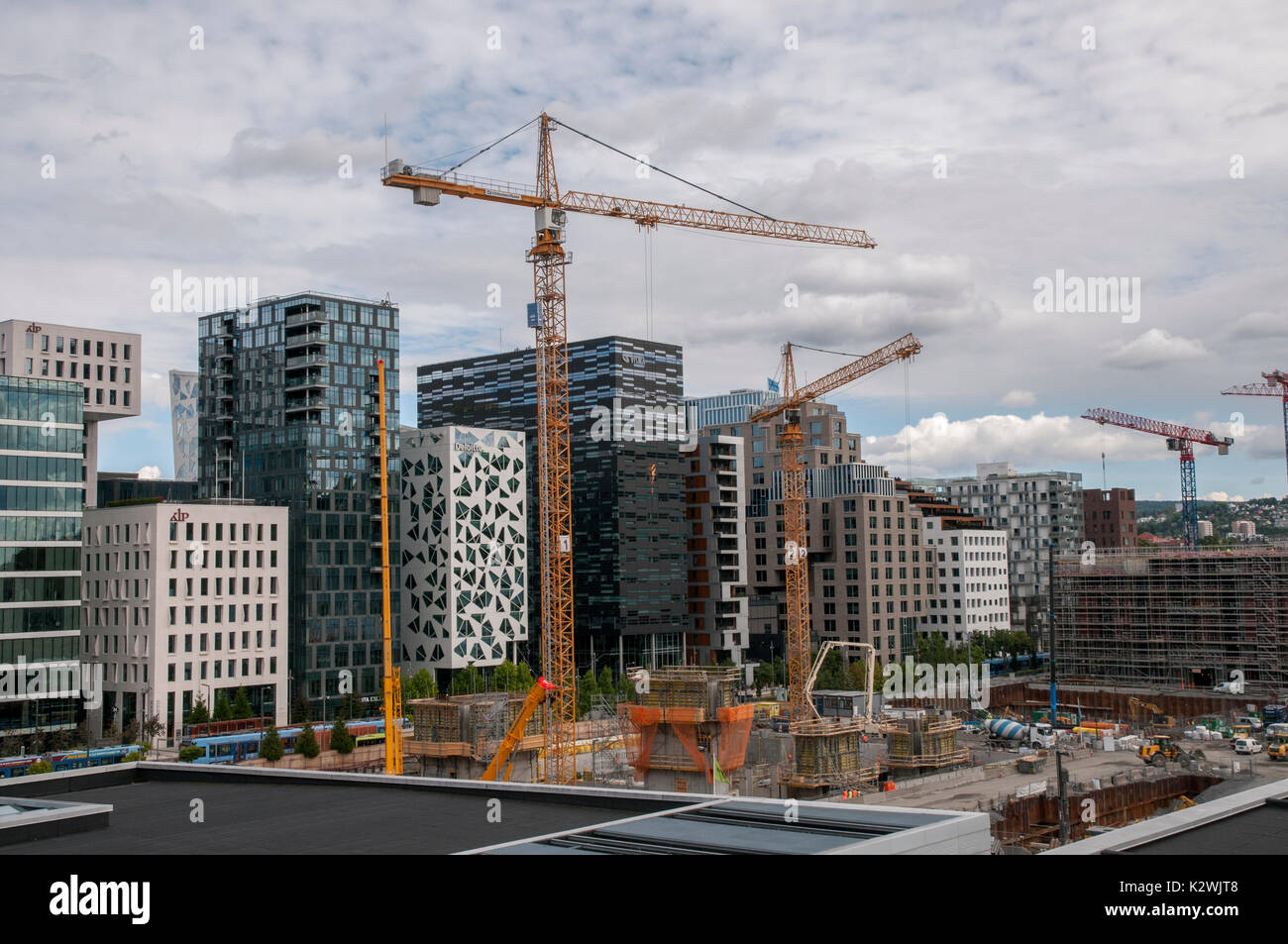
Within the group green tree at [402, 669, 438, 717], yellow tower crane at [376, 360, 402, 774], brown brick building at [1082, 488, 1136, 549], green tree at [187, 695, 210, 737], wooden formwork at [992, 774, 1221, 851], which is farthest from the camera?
brown brick building at [1082, 488, 1136, 549]

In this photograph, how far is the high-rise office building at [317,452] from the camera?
90.7 m

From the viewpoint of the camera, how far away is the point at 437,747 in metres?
61.7

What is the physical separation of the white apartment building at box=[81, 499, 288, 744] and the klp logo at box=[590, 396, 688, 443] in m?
41.1

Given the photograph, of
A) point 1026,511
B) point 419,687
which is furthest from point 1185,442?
point 419,687

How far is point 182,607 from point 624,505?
149 feet

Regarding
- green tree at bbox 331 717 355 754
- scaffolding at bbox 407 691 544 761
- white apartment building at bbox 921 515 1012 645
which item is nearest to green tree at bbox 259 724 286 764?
green tree at bbox 331 717 355 754

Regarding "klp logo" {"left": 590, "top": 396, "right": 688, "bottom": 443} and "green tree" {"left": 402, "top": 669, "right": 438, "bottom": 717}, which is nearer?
"green tree" {"left": 402, "top": 669, "right": 438, "bottom": 717}

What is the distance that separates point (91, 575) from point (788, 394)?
2128 inches

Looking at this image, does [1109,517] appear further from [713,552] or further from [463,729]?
[463,729]

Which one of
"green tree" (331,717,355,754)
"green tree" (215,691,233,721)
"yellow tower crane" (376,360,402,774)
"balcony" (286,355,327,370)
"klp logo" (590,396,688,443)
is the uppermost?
"balcony" (286,355,327,370)

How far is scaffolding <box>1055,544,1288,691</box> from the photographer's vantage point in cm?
9556
